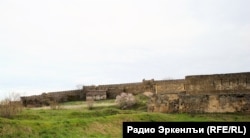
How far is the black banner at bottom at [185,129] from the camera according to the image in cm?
823

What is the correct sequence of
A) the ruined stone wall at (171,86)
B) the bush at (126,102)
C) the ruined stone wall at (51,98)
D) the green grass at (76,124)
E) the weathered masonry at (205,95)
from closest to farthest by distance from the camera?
the green grass at (76,124)
the weathered masonry at (205,95)
the bush at (126,102)
the ruined stone wall at (171,86)
the ruined stone wall at (51,98)

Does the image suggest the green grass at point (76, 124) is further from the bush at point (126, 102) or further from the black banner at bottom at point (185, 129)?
the black banner at bottom at point (185, 129)

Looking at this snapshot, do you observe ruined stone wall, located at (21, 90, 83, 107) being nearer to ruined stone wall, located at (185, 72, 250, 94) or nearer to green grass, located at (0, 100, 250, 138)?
ruined stone wall, located at (185, 72, 250, 94)

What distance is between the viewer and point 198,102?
71.9 ft

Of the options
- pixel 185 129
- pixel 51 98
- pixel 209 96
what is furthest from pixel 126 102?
pixel 185 129

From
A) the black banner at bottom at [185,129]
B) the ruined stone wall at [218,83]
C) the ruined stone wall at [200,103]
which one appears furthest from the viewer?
the ruined stone wall at [218,83]

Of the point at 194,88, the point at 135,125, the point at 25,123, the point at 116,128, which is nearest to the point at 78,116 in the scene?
the point at 116,128

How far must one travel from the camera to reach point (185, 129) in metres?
8.33

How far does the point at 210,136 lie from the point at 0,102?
576 inches

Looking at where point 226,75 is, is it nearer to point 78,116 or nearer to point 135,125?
point 78,116

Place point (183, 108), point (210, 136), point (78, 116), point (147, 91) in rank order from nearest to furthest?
point (210, 136) < point (78, 116) < point (183, 108) < point (147, 91)

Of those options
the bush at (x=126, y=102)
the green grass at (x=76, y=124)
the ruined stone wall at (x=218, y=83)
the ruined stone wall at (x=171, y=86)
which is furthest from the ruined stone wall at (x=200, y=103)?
the ruined stone wall at (x=171, y=86)

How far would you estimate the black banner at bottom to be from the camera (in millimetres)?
8227

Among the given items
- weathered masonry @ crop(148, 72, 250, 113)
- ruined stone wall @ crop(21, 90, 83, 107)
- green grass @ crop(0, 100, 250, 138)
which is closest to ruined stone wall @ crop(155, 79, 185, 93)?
weathered masonry @ crop(148, 72, 250, 113)
